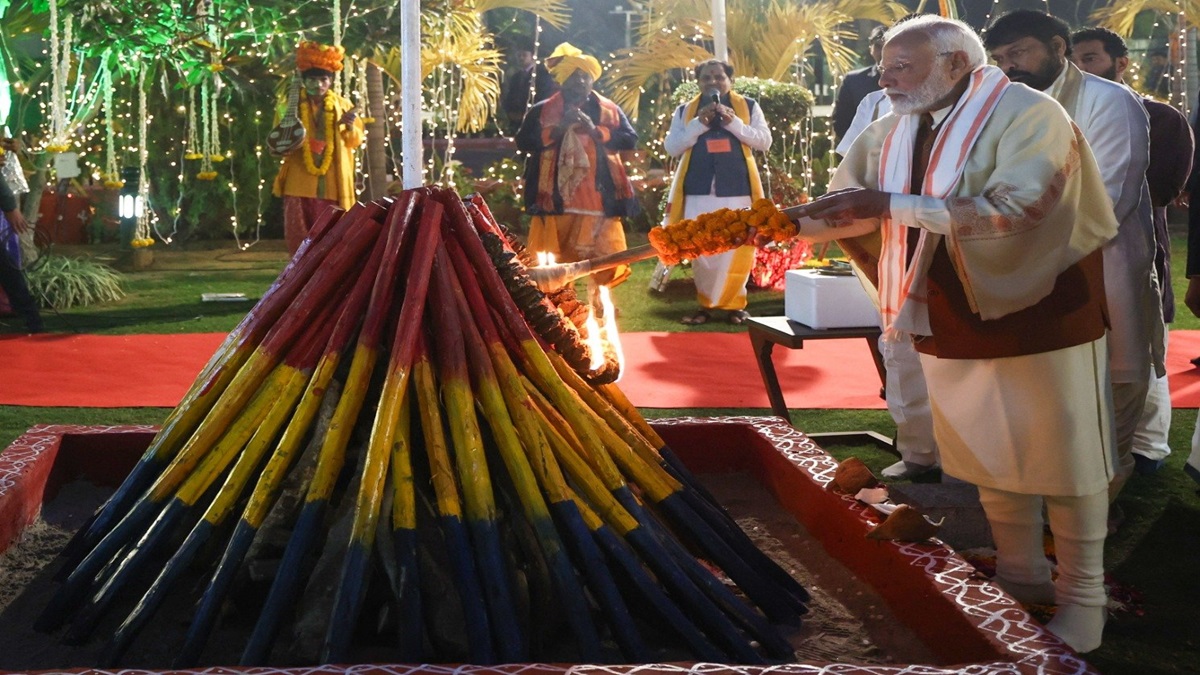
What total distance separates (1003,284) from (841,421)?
2995 millimetres

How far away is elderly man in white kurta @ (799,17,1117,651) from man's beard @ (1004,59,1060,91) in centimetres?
100

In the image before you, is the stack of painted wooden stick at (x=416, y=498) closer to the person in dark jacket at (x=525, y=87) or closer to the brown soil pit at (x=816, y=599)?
the brown soil pit at (x=816, y=599)

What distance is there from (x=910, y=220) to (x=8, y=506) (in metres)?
2.26

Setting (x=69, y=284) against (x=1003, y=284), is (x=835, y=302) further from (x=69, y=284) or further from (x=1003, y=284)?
(x=69, y=284)

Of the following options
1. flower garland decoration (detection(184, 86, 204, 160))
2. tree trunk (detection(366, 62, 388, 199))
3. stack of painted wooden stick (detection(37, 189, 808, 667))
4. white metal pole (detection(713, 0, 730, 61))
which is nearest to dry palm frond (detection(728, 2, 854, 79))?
tree trunk (detection(366, 62, 388, 199))

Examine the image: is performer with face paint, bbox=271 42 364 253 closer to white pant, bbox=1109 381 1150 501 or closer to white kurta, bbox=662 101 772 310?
white kurta, bbox=662 101 772 310

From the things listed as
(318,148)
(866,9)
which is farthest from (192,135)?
(866,9)

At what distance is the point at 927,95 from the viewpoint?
2.87 m

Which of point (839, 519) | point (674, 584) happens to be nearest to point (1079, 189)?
point (839, 519)

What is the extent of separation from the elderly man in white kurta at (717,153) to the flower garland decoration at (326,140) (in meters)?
2.66

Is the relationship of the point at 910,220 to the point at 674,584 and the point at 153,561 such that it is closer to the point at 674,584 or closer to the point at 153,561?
the point at 674,584

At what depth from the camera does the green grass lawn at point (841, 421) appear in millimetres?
3096

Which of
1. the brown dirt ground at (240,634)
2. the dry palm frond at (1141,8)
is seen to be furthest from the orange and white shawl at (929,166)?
the dry palm frond at (1141,8)

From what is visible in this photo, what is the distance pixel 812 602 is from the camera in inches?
104
